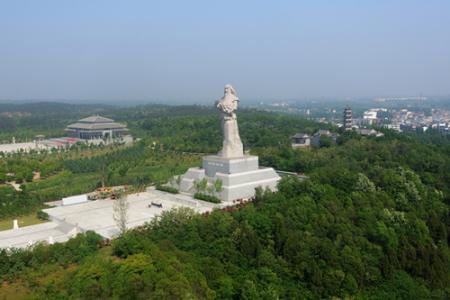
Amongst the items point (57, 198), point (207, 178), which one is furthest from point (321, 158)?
point (57, 198)

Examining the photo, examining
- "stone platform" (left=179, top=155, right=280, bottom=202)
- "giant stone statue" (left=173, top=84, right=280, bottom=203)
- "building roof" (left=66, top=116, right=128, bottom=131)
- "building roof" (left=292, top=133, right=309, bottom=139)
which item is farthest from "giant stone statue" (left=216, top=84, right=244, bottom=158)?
"building roof" (left=66, top=116, right=128, bottom=131)

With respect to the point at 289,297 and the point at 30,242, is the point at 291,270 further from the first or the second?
the point at 30,242

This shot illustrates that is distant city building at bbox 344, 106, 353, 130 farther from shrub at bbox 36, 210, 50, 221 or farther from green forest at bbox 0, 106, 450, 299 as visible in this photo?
shrub at bbox 36, 210, 50, 221

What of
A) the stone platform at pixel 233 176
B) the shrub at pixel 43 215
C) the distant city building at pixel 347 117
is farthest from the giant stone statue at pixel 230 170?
the distant city building at pixel 347 117

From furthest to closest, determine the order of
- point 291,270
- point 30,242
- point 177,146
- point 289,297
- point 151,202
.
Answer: point 177,146
point 151,202
point 30,242
point 291,270
point 289,297

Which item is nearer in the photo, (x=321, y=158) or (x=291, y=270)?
(x=291, y=270)
